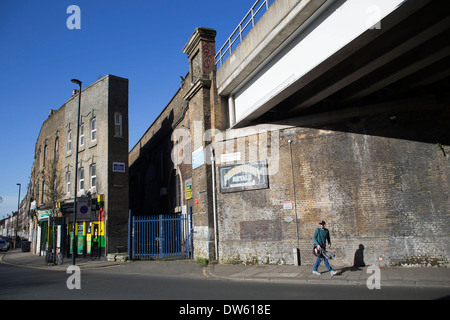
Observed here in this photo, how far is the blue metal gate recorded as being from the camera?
16391 millimetres

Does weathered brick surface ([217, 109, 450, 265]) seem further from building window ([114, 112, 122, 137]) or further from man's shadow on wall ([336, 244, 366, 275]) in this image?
building window ([114, 112, 122, 137])

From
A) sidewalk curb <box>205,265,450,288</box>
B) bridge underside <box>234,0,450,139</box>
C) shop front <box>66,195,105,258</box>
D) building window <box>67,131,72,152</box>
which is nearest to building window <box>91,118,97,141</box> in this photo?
building window <box>67,131,72,152</box>

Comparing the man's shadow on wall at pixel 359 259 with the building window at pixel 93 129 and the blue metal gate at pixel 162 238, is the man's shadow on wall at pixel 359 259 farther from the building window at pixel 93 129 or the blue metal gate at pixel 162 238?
the building window at pixel 93 129

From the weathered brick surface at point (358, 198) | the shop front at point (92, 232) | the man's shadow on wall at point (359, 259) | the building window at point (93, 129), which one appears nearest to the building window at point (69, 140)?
the building window at point (93, 129)

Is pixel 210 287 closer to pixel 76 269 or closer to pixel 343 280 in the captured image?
pixel 343 280

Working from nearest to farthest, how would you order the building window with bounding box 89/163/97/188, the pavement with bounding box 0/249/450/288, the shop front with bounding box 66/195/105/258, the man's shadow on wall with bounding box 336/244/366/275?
the pavement with bounding box 0/249/450/288 < the man's shadow on wall with bounding box 336/244/366/275 < the shop front with bounding box 66/195/105/258 < the building window with bounding box 89/163/97/188

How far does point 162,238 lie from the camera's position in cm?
1641

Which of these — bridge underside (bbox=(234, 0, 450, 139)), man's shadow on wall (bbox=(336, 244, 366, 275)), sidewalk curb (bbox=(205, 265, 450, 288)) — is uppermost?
bridge underside (bbox=(234, 0, 450, 139))

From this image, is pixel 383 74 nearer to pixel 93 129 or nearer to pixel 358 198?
pixel 358 198

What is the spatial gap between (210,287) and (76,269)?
28.4 ft

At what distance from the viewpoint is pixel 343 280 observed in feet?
31.1

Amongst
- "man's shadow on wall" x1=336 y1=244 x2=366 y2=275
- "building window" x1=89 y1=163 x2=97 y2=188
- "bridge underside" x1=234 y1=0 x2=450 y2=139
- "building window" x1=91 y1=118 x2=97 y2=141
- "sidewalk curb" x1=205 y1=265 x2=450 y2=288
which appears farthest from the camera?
"building window" x1=91 y1=118 x2=97 y2=141

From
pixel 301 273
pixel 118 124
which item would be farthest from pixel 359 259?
pixel 118 124

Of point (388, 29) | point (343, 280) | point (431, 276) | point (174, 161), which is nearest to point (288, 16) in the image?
point (388, 29)
